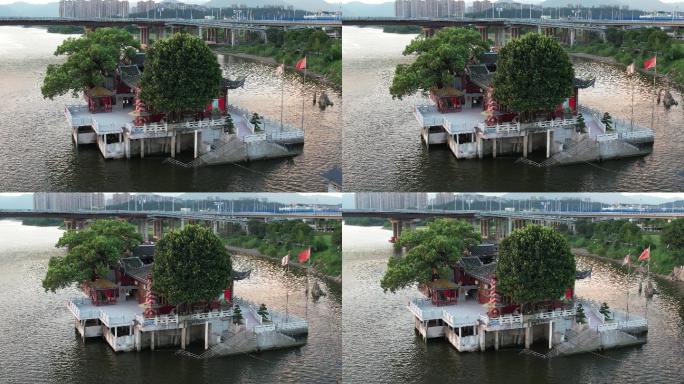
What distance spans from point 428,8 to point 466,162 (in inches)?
884

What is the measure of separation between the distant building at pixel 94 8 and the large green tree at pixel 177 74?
65.6 feet

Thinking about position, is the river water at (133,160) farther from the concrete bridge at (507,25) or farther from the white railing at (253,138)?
the concrete bridge at (507,25)

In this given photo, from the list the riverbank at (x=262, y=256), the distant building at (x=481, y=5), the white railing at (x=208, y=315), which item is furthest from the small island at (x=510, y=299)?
the distant building at (x=481, y=5)

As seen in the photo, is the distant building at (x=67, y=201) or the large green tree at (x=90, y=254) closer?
the large green tree at (x=90, y=254)

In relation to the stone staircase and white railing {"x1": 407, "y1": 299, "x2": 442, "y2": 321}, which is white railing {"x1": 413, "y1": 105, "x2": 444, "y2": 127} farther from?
the stone staircase

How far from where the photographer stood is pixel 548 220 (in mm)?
101500

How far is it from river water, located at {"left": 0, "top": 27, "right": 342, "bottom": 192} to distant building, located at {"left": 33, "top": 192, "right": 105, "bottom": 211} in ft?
12.2

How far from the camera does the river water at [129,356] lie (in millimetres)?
80250

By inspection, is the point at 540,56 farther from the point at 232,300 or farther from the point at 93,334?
the point at 93,334

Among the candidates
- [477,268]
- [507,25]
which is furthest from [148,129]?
[507,25]

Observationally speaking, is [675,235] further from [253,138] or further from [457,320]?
[253,138]

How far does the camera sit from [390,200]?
101000 millimetres

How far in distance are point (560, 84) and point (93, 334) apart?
118 feet

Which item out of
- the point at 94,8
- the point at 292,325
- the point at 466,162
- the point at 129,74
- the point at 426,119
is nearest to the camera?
the point at 292,325
